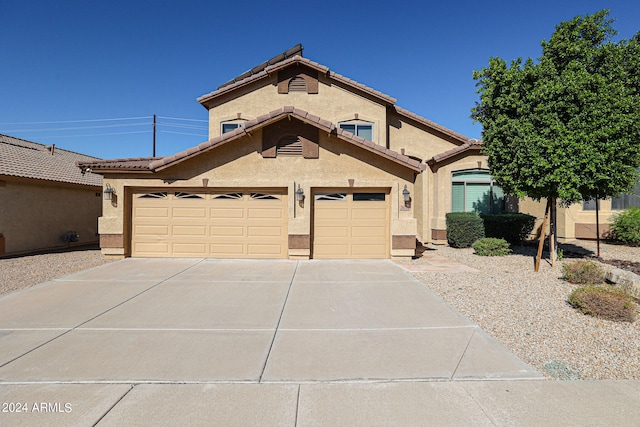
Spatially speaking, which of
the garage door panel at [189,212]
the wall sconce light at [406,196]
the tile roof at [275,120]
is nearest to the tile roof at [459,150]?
the tile roof at [275,120]

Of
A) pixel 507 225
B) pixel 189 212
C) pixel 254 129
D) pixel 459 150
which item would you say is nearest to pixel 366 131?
pixel 459 150

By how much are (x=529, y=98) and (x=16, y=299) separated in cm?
1347

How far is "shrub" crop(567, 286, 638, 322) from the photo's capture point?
5.23m

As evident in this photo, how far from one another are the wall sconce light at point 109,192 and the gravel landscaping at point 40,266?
2138 millimetres

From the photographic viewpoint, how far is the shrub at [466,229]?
1355cm

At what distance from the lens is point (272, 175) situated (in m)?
10.8

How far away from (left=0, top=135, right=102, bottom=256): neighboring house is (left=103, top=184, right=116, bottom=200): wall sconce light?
14.4 ft

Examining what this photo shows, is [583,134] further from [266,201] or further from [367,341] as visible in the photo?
[266,201]

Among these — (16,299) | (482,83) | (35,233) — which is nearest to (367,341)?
(16,299)

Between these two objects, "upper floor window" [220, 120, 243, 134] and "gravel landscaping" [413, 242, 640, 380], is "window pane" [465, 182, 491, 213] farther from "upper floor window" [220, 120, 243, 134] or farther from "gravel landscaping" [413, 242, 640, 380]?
"upper floor window" [220, 120, 243, 134]

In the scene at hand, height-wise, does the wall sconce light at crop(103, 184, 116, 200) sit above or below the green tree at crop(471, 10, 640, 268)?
below

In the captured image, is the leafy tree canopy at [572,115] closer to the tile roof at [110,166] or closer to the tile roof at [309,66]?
the tile roof at [309,66]

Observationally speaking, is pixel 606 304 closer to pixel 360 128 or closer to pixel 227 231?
pixel 227 231

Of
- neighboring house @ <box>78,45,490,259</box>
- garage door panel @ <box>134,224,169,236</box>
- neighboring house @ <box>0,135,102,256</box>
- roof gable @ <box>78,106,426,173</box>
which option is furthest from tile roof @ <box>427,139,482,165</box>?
neighboring house @ <box>0,135,102,256</box>
